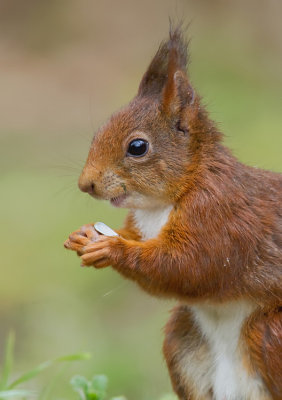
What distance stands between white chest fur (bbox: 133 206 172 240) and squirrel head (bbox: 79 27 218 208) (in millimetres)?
39

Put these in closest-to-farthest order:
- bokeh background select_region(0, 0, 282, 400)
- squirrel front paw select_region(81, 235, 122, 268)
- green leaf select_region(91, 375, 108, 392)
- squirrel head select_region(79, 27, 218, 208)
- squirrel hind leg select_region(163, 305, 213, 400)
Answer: squirrel front paw select_region(81, 235, 122, 268), squirrel head select_region(79, 27, 218, 208), green leaf select_region(91, 375, 108, 392), squirrel hind leg select_region(163, 305, 213, 400), bokeh background select_region(0, 0, 282, 400)

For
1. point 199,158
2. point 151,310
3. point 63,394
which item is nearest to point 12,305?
point 151,310

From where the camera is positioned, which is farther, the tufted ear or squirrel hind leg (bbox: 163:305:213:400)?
squirrel hind leg (bbox: 163:305:213:400)

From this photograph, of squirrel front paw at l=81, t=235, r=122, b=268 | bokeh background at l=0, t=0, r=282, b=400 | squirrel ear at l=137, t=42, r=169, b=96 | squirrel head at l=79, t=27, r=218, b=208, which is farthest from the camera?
bokeh background at l=0, t=0, r=282, b=400

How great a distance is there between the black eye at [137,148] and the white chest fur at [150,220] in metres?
0.21

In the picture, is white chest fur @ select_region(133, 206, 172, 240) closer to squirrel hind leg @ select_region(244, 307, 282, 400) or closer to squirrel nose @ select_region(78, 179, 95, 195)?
squirrel nose @ select_region(78, 179, 95, 195)

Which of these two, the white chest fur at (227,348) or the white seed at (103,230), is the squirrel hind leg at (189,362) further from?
the white seed at (103,230)

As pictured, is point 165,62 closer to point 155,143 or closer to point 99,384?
point 155,143

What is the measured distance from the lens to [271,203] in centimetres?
319

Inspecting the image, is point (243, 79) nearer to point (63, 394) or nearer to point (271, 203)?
point (63, 394)

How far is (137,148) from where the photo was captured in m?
3.08

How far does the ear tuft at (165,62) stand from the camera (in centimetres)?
311

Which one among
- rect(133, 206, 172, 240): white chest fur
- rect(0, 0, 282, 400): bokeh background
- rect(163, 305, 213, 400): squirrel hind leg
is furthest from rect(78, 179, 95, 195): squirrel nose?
rect(163, 305, 213, 400): squirrel hind leg

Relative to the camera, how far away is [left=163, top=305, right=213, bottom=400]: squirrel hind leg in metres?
3.39
